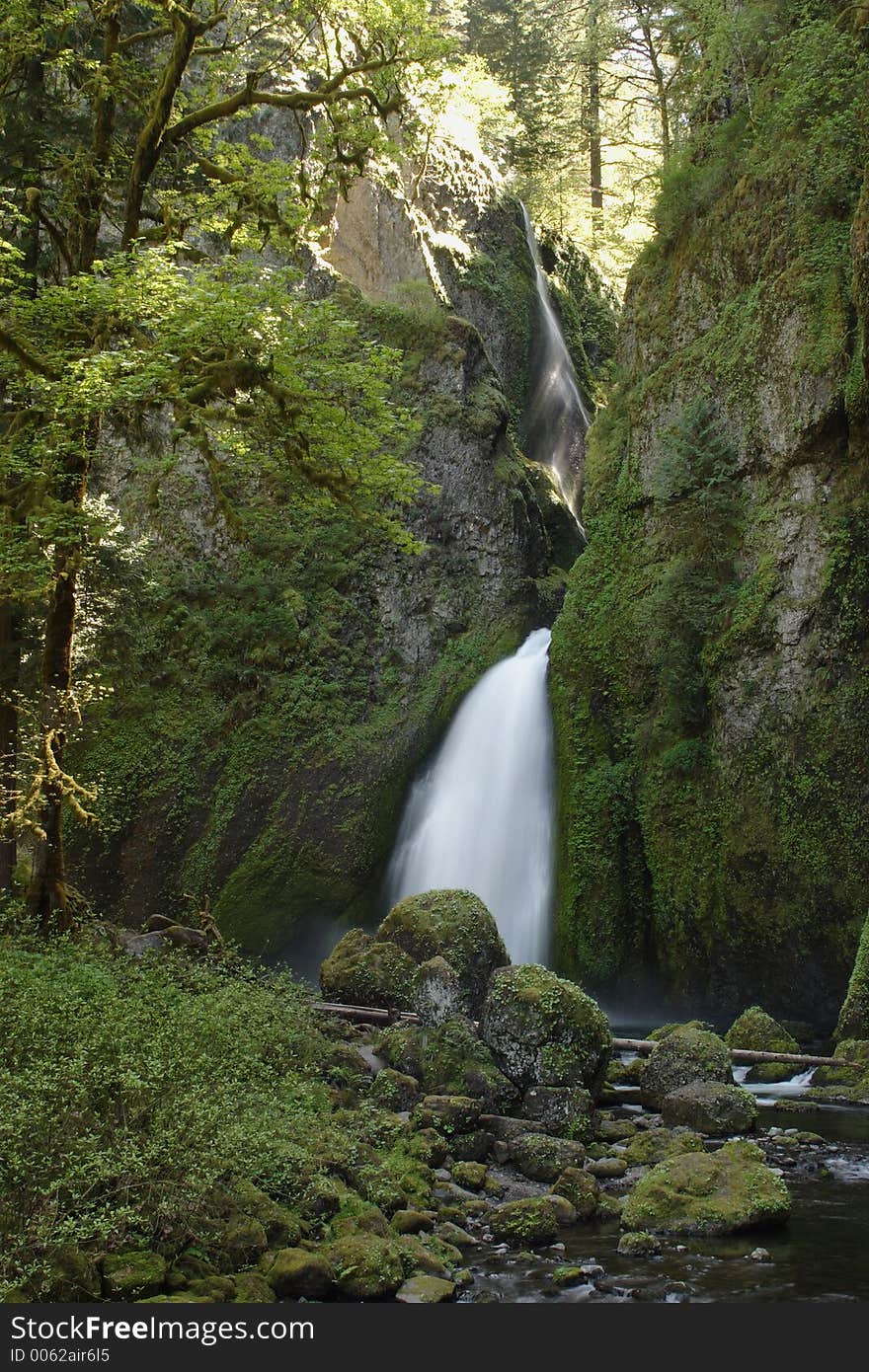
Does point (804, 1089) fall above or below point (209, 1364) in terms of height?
below

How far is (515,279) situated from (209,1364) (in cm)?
2652

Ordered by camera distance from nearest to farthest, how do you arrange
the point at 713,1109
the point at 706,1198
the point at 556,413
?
1. the point at 706,1198
2. the point at 713,1109
3. the point at 556,413

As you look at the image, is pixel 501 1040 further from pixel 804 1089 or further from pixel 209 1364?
pixel 209 1364

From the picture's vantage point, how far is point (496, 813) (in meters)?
18.0

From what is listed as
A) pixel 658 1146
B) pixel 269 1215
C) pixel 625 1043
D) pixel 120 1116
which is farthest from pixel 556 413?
pixel 120 1116

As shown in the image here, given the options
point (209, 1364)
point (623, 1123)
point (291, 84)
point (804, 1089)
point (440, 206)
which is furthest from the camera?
point (440, 206)

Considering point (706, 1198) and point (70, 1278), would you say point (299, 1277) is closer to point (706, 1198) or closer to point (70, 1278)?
point (70, 1278)

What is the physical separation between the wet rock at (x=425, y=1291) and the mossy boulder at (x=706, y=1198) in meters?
1.71

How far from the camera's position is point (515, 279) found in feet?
88.9

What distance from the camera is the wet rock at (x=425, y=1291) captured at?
5512 millimetres

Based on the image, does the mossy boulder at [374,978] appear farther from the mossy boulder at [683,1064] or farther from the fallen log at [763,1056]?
the mossy boulder at [683,1064]

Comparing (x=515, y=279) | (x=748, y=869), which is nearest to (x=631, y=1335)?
(x=748, y=869)

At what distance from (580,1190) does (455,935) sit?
15.4 feet

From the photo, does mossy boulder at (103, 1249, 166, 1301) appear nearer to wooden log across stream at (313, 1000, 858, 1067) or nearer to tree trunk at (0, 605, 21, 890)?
wooden log across stream at (313, 1000, 858, 1067)
